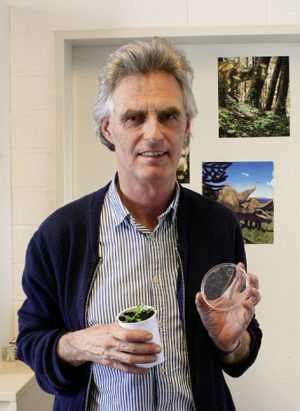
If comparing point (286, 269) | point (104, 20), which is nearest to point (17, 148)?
point (104, 20)

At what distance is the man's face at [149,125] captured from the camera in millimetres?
1053

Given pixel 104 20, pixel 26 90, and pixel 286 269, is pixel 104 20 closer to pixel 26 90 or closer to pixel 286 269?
pixel 26 90

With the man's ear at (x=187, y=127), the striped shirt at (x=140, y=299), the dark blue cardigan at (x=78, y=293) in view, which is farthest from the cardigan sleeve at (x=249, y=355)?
the man's ear at (x=187, y=127)

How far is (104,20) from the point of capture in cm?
205

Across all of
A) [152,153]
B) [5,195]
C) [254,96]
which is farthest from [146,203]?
[254,96]

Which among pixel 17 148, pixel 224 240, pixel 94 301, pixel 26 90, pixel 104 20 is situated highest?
pixel 104 20

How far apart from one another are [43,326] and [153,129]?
57 centimetres

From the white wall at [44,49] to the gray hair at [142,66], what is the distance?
3.18 feet

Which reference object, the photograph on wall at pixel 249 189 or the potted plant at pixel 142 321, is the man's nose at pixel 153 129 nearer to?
the potted plant at pixel 142 321

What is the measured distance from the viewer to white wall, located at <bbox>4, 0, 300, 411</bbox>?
202 centimetres

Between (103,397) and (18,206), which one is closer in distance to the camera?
(103,397)

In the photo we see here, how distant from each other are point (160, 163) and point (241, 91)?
1.26 m

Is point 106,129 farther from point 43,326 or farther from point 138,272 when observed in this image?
point 43,326

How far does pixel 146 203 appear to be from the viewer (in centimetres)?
117
